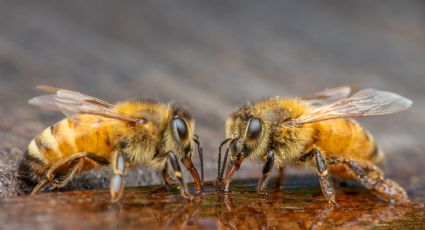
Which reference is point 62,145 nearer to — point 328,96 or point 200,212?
point 200,212

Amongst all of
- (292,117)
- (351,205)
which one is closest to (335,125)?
(292,117)

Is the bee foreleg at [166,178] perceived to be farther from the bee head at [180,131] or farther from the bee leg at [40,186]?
the bee leg at [40,186]

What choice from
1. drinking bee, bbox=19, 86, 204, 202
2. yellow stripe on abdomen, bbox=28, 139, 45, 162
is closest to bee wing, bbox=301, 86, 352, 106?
drinking bee, bbox=19, 86, 204, 202

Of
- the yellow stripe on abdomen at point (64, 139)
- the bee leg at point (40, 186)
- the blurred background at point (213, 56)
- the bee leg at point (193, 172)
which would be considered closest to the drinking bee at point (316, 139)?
the bee leg at point (193, 172)

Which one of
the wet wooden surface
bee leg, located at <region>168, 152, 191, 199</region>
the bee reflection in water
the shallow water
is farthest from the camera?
the wet wooden surface

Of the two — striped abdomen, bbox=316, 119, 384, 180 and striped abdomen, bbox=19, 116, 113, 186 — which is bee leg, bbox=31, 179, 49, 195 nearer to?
striped abdomen, bbox=19, 116, 113, 186

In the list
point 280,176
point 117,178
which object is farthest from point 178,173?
point 280,176
